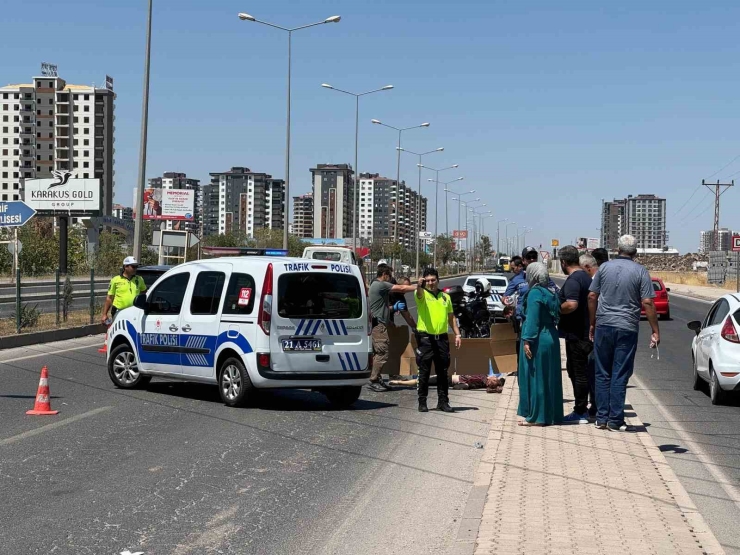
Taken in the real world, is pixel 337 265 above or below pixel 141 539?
above

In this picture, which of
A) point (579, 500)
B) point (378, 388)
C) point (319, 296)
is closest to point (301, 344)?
point (319, 296)

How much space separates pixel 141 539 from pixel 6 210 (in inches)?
798

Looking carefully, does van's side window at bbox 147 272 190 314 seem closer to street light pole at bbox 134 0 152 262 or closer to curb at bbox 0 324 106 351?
curb at bbox 0 324 106 351

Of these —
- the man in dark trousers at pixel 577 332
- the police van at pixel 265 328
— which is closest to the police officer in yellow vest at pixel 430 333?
the police van at pixel 265 328

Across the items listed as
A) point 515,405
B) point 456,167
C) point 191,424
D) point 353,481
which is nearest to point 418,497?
point 353,481

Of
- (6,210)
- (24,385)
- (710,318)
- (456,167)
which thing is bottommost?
(24,385)

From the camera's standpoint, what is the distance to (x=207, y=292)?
1288 centimetres

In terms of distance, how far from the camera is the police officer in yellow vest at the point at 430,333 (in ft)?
39.7

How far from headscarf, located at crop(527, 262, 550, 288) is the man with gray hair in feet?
1.75

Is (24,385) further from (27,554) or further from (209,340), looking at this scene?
(27,554)

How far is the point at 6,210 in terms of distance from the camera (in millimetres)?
24703

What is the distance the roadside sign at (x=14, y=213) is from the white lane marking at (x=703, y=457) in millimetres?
16424

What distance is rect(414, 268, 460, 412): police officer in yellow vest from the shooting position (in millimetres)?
12086

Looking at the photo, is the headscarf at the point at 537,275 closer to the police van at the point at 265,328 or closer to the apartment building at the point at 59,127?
the police van at the point at 265,328
